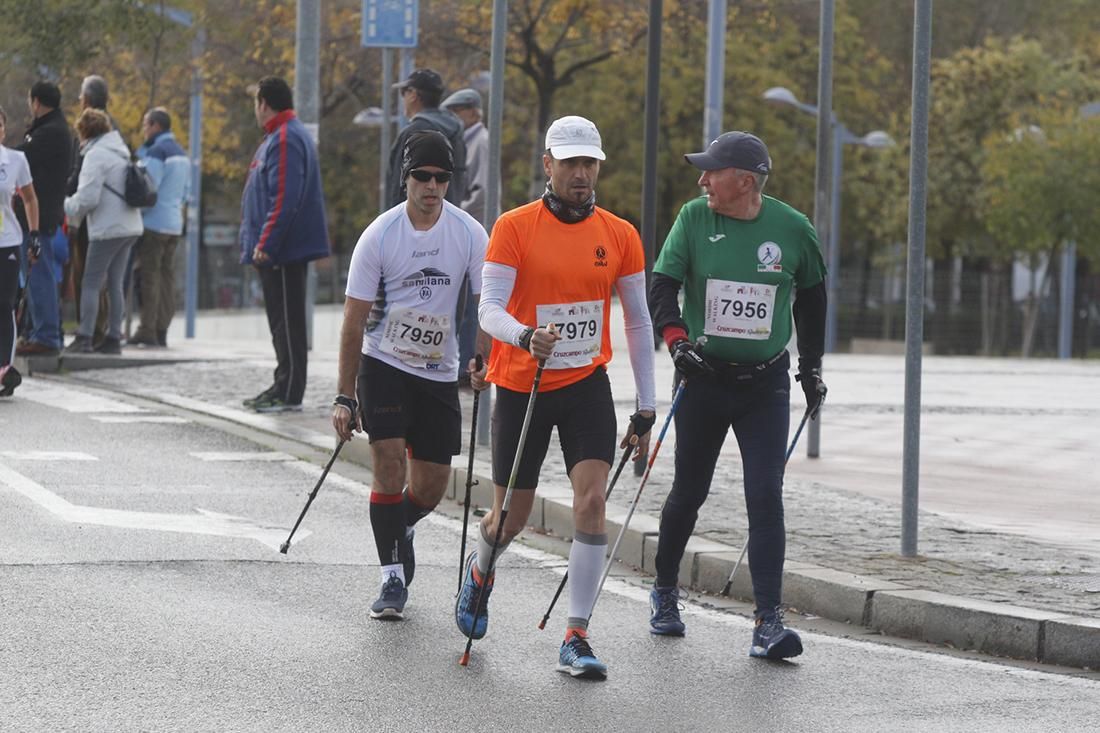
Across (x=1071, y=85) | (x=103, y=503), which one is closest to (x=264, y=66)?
(x=1071, y=85)

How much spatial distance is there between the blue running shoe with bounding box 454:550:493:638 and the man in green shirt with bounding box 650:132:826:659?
0.75 m

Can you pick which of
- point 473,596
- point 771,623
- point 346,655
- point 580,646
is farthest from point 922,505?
point 346,655

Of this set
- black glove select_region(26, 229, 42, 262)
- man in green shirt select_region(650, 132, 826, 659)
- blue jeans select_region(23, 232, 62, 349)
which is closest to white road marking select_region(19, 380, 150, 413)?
blue jeans select_region(23, 232, 62, 349)

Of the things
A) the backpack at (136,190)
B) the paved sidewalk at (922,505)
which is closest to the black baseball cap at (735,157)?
the paved sidewalk at (922,505)

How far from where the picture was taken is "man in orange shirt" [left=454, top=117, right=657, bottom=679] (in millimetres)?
6949

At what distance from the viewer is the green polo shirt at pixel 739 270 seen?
741 centimetres

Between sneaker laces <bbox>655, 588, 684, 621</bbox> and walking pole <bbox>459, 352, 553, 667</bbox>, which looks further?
sneaker laces <bbox>655, 588, 684, 621</bbox>

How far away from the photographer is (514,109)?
144ft

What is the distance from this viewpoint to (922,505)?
429 inches

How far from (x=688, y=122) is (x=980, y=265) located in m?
12.5

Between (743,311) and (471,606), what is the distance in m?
1.44

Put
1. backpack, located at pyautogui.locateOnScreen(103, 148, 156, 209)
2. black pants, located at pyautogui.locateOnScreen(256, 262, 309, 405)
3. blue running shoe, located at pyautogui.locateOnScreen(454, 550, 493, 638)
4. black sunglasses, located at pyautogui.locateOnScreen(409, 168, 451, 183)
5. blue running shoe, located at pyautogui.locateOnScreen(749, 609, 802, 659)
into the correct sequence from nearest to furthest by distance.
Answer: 1. blue running shoe, located at pyautogui.locateOnScreen(749, 609, 802, 659)
2. blue running shoe, located at pyautogui.locateOnScreen(454, 550, 493, 638)
3. black sunglasses, located at pyautogui.locateOnScreen(409, 168, 451, 183)
4. black pants, located at pyautogui.locateOnScreen(256, 262, 309, 405)
5. backpack, located at pyautogui.locateOnScreen(103, 148, 156, 209)

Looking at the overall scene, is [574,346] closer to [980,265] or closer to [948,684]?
[948,684]

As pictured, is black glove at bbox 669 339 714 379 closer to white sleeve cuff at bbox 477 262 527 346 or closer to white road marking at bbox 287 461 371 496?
white sleeve cuff at bbox 477 262 527 346
